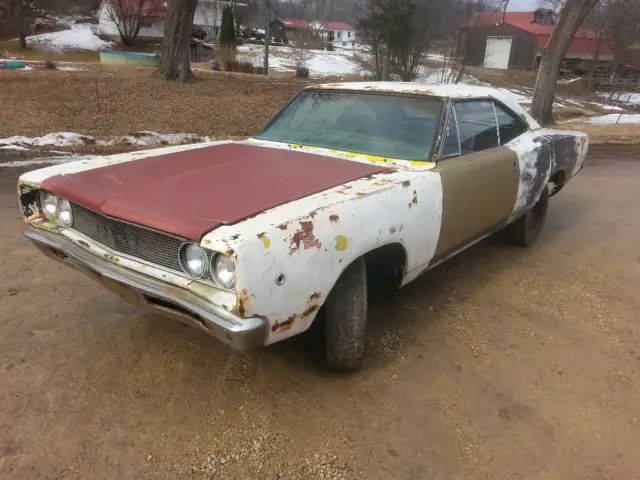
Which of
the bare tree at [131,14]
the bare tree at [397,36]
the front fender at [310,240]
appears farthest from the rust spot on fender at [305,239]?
the bare tree at [131,14]

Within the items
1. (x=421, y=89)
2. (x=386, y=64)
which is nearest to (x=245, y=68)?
(x=386, y=64)

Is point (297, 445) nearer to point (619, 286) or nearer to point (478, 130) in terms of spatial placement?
point (478, 130)

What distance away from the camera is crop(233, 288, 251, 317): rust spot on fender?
87.6 inches

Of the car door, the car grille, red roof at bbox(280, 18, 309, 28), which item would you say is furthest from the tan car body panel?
red roof at bbox(280, 18, 309, 28)

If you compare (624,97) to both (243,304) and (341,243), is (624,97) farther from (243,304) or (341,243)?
(243,304)

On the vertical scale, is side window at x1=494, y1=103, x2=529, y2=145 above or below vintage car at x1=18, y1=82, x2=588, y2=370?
above

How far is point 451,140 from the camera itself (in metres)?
3.69

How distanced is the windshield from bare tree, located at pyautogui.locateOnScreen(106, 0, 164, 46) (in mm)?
35707

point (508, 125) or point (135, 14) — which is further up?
point (135, 14)

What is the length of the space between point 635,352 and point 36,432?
3378mm

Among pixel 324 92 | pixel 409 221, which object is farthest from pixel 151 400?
pixel 324 92

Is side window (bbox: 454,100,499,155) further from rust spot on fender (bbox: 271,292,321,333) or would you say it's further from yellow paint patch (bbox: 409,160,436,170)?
rust spot on fender (bbox: 271,292,321,333)

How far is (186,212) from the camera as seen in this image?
2.47 m

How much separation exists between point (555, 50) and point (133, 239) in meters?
15.5
